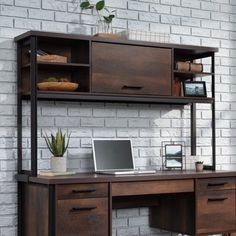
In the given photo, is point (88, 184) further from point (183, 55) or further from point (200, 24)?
point (200, 24)

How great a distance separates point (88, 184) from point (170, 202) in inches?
36.5

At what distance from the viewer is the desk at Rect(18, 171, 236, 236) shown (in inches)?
153

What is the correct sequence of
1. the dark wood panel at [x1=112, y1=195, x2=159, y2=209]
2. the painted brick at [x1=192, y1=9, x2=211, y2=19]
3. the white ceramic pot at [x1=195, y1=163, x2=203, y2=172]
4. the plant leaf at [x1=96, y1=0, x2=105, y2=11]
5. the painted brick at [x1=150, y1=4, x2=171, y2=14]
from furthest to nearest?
the painted brick at [x1=192, y1=9, x2=211, y2=19] < the painted brick at [x1=150, y1=4, x2=171, y2=14] < the white ceramic pot at [x1=195, y1=163, x2=203, y2=172] < the dark wood panel at [x1=112, y1=195, x2=159, y2=209] < the plant leaf at [x1=96, y1=0, x2=105, y2=11]

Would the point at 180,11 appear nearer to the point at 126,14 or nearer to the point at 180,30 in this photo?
the point at 180,30

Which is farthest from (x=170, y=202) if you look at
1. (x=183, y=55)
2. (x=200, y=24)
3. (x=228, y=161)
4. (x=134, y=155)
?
(x=200, y=24)

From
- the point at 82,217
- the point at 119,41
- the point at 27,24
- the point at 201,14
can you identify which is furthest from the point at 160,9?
the point at 82,217

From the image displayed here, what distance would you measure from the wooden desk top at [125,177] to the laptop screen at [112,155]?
0.80 ft

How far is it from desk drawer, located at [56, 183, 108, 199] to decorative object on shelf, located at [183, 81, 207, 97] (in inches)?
42.5

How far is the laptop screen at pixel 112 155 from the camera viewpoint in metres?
4.44

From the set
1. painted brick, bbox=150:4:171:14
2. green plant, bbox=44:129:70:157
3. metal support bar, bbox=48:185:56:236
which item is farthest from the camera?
painted brick, bbox=150:4:171:14

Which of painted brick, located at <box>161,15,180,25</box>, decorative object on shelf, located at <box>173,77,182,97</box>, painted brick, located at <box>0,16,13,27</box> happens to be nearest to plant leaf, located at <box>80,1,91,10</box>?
painted brick, located at <box>0,16,13,27</box>

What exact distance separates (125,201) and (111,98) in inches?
31.9

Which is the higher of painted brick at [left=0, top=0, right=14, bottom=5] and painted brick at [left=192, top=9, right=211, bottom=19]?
painted brick at [left=192, top=9, right=211, bottom=19]

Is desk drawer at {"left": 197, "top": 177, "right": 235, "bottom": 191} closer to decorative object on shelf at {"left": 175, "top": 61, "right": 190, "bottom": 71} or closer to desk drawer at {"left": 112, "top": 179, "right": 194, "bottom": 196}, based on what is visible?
desk drawer at {"left": 112, "top": 179, "right": 194, "bottom": 196}
